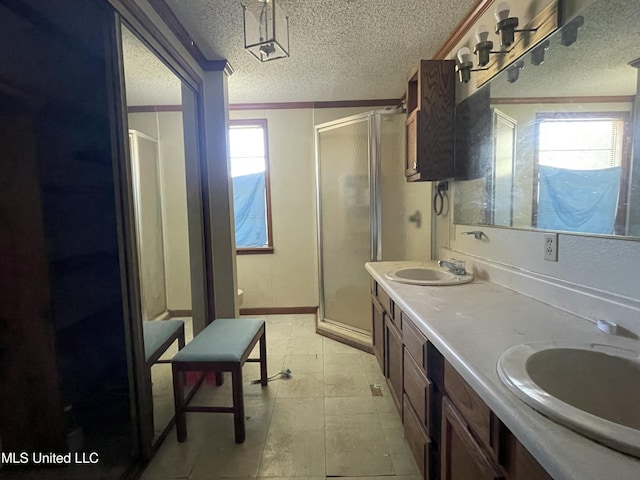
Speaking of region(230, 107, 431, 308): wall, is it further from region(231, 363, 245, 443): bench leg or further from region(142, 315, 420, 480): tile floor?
region(231, 363, 245, 443): bench leg

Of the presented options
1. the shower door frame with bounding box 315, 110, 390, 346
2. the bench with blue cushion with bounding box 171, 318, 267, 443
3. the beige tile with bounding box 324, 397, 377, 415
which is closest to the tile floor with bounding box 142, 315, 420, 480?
the beige tile with bounding box 324, 397, 377, 415

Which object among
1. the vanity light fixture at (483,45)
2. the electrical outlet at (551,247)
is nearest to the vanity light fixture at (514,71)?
the vanity light fixture at (483,45)

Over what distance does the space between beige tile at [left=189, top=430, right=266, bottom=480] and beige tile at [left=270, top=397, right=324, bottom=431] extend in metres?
0.14

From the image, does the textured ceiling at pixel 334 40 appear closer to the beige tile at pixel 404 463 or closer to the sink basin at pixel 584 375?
the sink basin at pixel 584 375

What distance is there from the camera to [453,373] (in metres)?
0.97

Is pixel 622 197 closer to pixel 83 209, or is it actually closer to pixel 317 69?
pixel 83 209

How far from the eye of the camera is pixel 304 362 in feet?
8.38

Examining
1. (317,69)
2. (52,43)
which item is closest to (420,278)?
(317,69)

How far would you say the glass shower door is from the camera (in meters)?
2.89

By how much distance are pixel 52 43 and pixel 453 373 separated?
79.2 inches

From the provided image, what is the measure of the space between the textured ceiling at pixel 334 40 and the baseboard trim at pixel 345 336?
2.28 metres

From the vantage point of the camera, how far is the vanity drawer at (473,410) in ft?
2.43

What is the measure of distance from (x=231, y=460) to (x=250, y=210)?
253 centimetres

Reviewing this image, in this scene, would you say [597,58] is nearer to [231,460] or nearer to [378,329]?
[378,329]
